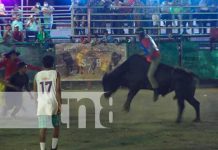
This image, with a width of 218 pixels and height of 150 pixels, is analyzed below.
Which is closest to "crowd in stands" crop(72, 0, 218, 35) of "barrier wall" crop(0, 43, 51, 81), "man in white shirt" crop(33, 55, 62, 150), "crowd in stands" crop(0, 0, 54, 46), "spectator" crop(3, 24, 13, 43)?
"crowd in stands" crop(0, 0, 54, 46)

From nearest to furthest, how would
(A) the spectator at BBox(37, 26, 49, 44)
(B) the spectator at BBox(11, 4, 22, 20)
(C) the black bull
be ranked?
1. (C) the black bull
2. (A) the spectator at BBox(37, 26, 49, 44)
3. (B) the spectator at BBox(11, 4, 22, 20)

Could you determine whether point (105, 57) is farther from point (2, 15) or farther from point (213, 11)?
point (2, 15)

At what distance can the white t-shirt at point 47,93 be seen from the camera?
911cm

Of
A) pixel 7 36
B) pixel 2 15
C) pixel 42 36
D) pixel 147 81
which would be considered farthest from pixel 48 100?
pixel 2 15

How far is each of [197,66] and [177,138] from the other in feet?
40.4

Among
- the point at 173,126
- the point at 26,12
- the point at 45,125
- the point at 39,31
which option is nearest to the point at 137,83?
the point at 173,126

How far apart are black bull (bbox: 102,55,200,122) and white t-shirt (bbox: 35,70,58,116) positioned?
498cm

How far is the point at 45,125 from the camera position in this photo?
907 centimetres

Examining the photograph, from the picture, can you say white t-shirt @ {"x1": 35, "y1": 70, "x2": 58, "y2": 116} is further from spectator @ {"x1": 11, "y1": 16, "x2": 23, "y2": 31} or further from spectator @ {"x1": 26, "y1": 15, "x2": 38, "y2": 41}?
spectator @ {"x1": 26, "y1": 15, "x2": 38, "y2": 41}

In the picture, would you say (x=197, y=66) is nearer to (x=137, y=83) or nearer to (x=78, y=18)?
(x=78, y=18)

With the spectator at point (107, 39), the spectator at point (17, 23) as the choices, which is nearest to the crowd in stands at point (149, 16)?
the spectator at point (107, 39)

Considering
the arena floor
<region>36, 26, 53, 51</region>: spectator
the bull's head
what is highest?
<region>36, 26, 53, 51</region>: spectator

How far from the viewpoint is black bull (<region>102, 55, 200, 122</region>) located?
46.2 ft

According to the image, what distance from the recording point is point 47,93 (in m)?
9.16
